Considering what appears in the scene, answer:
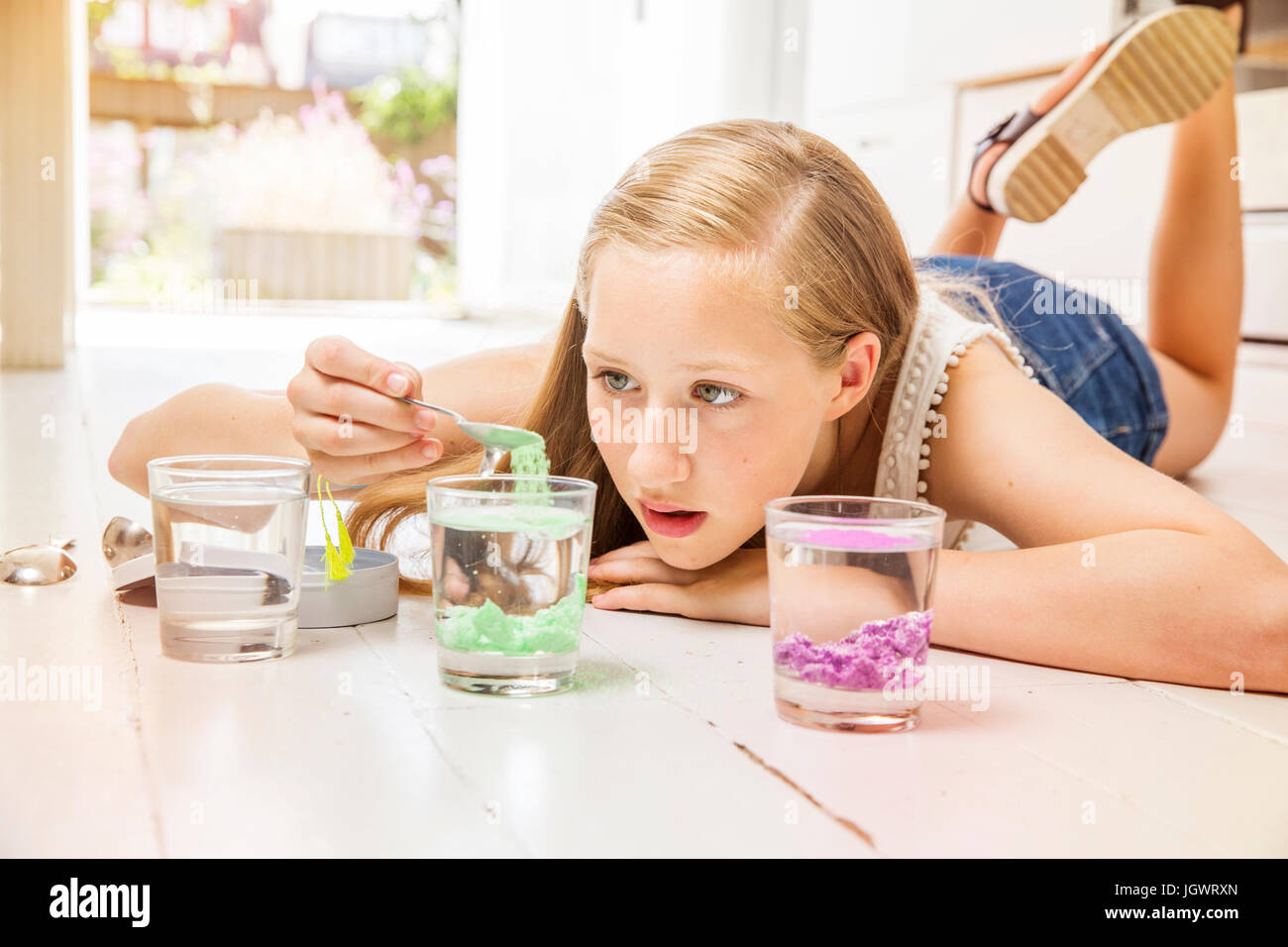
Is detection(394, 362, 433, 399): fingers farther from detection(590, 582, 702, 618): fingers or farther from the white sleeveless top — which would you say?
the white sleeveless top

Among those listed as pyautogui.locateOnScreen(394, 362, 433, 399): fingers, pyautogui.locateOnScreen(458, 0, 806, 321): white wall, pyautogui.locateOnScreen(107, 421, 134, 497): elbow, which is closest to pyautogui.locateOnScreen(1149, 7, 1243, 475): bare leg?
pyautogui.locateOnScreen(394, 362, 433, 399): fingers

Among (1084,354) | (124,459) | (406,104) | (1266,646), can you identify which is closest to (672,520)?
(1266,646)

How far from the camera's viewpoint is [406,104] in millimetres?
6824

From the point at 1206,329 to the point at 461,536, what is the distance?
1.74 metres

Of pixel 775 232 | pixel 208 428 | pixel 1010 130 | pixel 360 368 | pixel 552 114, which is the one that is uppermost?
pixel 552 114

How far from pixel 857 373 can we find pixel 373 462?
45 centimetres

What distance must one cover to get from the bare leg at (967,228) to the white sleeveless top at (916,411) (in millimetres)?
1110

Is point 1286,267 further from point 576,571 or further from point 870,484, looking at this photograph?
point 576,571

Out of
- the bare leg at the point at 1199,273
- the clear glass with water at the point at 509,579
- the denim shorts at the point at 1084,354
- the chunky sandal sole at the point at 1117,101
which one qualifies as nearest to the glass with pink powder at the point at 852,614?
the clear glass with water at the point at 509,579

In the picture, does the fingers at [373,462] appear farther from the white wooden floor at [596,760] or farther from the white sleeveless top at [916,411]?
the white sleeveless top at [916,411]

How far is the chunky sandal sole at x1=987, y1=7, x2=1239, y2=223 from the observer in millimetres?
2055

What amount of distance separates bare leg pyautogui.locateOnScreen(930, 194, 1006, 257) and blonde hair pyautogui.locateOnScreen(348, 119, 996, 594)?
1168mm

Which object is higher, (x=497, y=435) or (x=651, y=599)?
(x=497, y=435)

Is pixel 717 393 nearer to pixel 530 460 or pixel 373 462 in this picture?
pixel 530 460
